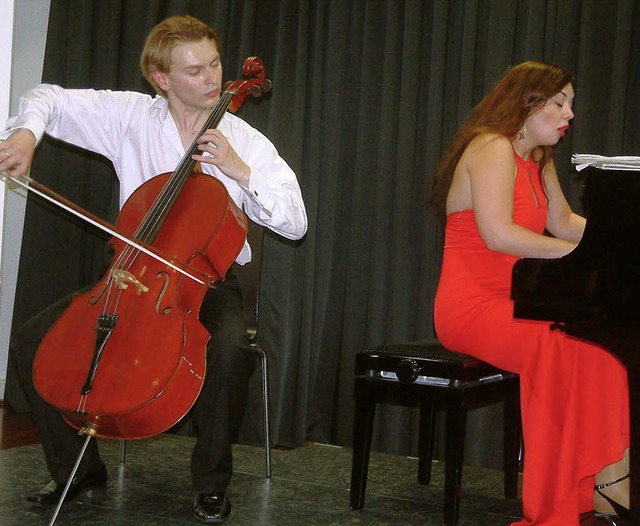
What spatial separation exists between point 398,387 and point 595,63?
1300 mm

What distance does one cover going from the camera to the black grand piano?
4.77 ft

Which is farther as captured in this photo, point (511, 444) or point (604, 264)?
point (511, 444)

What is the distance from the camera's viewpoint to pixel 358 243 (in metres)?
3.01

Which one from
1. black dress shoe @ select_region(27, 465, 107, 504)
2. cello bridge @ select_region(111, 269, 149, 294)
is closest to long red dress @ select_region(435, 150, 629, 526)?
cello bridge @ select_region(111, 269, 149, 294)

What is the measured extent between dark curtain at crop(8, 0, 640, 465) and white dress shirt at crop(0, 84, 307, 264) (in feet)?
2.14

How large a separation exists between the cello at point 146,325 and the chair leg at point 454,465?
2.14ft

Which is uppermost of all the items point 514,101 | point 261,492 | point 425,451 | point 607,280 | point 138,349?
point 514,101

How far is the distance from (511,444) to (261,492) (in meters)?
0.72

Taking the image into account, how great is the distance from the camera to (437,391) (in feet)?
6.81

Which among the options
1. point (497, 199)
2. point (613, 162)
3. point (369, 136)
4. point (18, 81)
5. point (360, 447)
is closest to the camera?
point (613, 162)

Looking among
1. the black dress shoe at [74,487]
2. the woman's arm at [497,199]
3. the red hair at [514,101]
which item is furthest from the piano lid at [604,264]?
the black dress shoe at [74,487]

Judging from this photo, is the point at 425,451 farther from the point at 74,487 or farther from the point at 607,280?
the point at 607,280

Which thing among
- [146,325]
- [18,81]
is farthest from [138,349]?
[18,81]

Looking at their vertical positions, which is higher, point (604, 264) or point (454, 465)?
point (604, 264)
